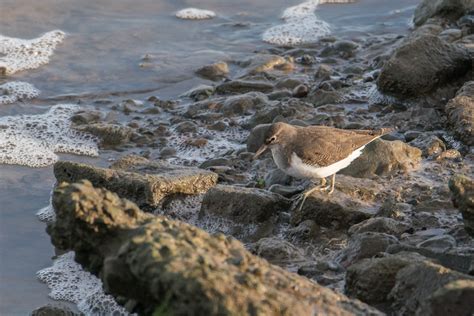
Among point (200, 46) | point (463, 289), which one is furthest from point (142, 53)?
point (463, 289)

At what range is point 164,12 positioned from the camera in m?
13.7

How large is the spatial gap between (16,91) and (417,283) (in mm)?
7297

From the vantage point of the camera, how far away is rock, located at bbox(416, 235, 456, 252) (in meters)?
6.32

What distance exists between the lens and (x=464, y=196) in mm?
5734

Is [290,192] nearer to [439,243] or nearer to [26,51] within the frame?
[439,243]

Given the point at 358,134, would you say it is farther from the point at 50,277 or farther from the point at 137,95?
the point at 137,95

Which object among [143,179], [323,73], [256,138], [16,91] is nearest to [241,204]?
[143,179]

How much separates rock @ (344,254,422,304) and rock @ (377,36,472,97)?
13.8 feet

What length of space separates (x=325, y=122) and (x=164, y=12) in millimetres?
5102

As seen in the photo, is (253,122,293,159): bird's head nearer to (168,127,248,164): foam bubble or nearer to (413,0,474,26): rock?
(168,127,248,164): foam bubble

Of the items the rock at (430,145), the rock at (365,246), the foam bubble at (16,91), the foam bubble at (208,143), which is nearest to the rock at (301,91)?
the foam bubble at (208,143)

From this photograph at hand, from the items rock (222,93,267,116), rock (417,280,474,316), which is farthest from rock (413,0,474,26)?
rock (417,280,474,316)

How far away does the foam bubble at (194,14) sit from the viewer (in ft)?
44.5

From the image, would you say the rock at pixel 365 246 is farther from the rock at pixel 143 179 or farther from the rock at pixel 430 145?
the rock at pixel 430 145
